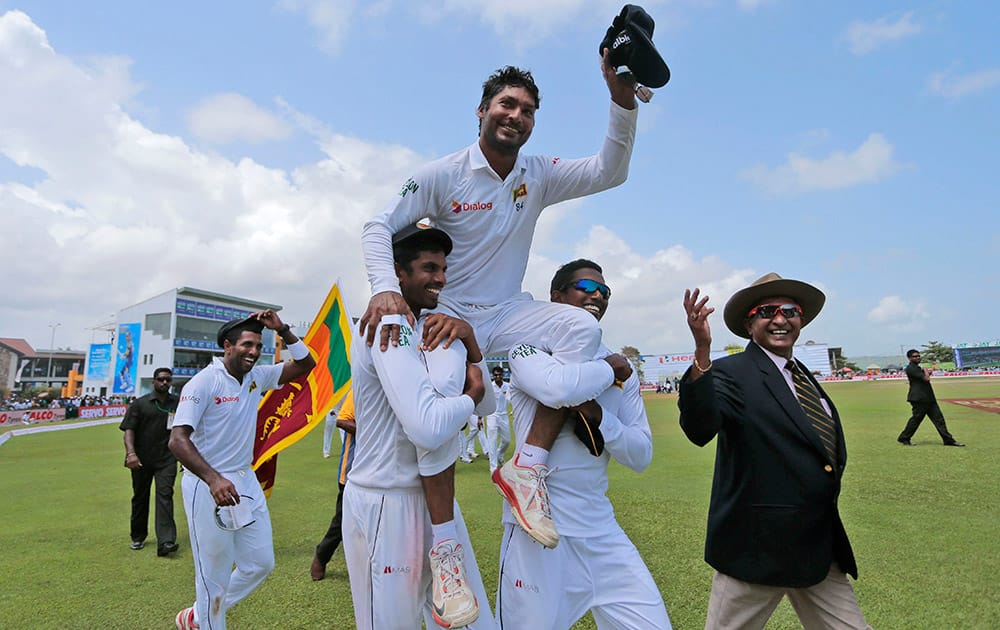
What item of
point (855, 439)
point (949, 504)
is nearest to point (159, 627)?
point (949, 504)

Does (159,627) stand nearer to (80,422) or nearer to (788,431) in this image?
(788,431)

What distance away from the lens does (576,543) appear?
9.20 feet

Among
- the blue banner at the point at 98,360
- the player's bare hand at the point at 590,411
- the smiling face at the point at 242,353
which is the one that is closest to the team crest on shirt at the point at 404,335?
the player's bare hand at the point at 590,411

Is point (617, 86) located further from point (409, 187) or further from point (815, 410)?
point (815, 410)

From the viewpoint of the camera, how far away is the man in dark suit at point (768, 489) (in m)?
2.83

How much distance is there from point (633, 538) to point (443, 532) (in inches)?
180

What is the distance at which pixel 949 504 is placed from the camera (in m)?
7.41

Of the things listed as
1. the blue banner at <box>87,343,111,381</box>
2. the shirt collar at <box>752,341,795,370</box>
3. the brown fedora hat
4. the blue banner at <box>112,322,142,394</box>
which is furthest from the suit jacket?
the blue banner at <box>87,343,111,381</box>

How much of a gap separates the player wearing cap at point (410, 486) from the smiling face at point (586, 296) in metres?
0.93

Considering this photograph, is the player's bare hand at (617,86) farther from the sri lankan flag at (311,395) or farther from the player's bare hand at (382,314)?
the sri lankan flag at (311,395)

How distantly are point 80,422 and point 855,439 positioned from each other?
40518mm

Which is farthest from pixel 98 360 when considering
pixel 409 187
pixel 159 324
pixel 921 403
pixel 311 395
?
pixel 409 187

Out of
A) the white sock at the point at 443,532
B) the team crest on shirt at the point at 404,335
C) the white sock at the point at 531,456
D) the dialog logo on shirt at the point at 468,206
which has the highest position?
the dialog logo on shirt at the point at 468,206

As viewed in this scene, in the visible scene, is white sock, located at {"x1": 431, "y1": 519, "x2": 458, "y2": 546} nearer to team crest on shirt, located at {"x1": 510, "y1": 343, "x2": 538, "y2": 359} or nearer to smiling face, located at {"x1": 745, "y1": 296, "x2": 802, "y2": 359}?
team crest on shirt, located at {"x1": 510, "y1": 343, "x2": 538, "y2": 359}
